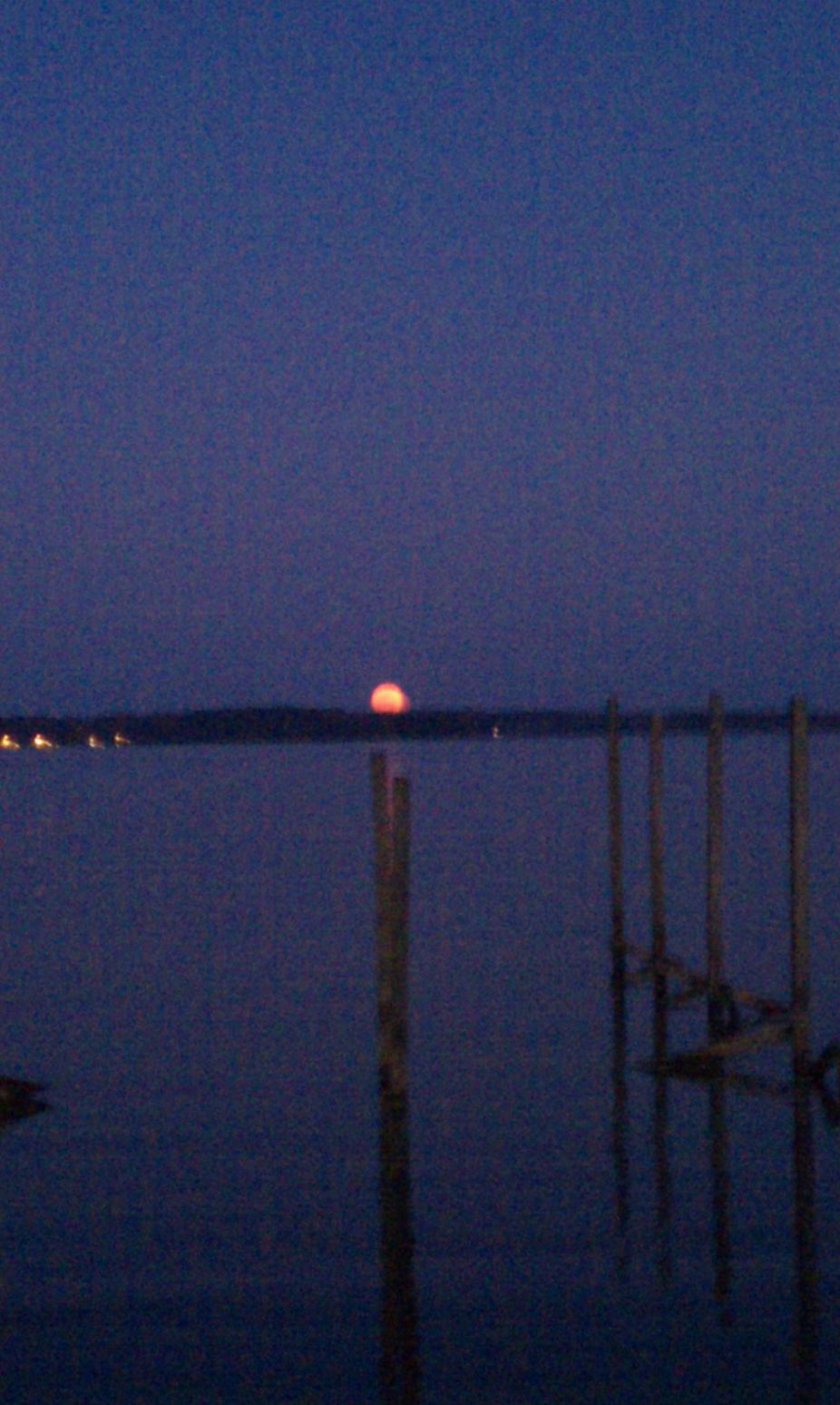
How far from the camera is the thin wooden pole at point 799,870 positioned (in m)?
12.1

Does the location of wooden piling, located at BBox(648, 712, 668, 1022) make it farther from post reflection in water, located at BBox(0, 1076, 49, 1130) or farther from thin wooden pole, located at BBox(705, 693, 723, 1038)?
post reflection in water, located at BBox(0, 1076, 49, 1130)

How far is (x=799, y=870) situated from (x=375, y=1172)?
3.53 meters

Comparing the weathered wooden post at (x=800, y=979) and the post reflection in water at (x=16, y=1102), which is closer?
the weathered wooden post at (x=800, y=979)

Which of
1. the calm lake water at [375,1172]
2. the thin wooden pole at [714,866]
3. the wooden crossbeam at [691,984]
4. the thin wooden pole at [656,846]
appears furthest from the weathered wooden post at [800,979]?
the thin wooden pole at [656,846]

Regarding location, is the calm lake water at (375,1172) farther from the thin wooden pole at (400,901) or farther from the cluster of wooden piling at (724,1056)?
the thin wooden pole at (400,901)

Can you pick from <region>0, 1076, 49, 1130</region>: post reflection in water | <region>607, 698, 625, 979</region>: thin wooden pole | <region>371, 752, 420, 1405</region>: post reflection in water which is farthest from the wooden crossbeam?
<region>0, 1076, 49, 1130</region>: post reflection in water

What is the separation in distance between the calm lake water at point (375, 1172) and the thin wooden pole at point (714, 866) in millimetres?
809

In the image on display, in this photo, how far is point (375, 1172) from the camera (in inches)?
452

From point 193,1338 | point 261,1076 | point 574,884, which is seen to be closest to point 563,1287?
point 193,1338

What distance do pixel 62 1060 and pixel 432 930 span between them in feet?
33.3

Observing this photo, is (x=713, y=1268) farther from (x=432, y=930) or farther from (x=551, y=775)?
(x=551, y=775)

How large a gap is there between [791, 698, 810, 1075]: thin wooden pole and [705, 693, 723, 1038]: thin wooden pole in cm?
105

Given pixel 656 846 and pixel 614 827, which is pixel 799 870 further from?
pixel 614 827

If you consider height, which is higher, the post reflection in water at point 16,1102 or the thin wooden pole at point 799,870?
the thin wooden pole at point 799,870
